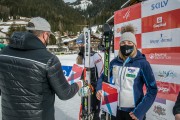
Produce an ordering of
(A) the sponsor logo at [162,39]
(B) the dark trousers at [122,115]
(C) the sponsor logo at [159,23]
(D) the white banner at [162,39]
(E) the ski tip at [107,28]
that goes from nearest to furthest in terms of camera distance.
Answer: (B) the dark trousers at [122,115], (D) the white banner at [162,39], (A) the sponsor logo at [162,39], (C) the sponsor logo at [159,23], (E) the ski tip at [107,28]

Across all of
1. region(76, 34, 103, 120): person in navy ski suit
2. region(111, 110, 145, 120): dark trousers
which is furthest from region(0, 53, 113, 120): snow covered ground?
region(111, 110, 145, 120): dark trousers

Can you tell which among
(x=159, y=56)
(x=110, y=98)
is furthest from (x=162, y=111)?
(x=110, y=98)

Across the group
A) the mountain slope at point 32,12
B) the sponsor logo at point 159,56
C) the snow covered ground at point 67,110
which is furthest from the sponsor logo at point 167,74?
the mountain slope at point 32,12

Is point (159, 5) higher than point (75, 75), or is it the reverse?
point (159, 5)

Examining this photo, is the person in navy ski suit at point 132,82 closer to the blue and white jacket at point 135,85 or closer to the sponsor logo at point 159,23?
the blue and white jacket at point 135,85

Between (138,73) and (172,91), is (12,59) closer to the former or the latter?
(138,73)

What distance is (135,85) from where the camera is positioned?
2.52 m

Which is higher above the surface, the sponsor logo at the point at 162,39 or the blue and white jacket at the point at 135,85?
the sponsor logo at the point at 162,39

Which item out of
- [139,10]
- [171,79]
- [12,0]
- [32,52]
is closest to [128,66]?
[171,79]

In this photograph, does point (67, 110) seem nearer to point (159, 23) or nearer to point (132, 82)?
point (159, 23)

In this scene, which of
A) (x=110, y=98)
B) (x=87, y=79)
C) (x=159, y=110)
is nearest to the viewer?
(x=110, y=98)

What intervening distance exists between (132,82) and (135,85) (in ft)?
0.15

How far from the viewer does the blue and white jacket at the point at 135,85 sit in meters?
2.46

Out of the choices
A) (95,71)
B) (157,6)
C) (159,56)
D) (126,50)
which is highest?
(157,6)
